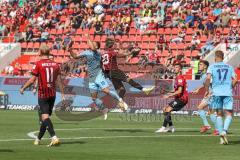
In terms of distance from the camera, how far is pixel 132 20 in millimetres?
46219

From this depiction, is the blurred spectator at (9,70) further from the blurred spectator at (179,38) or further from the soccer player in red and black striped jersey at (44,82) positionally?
the soccer player in red and black striped jersey at (44,82)

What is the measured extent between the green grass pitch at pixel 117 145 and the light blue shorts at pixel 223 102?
838 millimetres

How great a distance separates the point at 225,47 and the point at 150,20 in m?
6.71

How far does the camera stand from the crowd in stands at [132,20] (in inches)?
1623

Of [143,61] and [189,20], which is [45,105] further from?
[189,20]

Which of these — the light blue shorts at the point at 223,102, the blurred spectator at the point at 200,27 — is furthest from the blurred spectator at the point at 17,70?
the light blue shorts at the point at 223,102

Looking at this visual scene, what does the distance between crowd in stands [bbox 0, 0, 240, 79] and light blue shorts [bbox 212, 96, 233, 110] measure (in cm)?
1755

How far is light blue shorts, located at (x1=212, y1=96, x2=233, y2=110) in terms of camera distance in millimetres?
18453

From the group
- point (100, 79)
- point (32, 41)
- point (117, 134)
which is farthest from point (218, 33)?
point (117, 134)

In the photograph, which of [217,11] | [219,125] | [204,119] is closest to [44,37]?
[217,11]

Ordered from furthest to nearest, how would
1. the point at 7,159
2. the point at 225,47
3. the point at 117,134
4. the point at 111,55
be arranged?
the point at 225,47 < the point at 111,55 < the point at 117,134 < the point at 7,159

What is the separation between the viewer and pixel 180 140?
62.0 feet

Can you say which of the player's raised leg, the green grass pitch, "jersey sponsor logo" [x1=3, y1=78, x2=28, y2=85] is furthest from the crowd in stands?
the green grass pitch

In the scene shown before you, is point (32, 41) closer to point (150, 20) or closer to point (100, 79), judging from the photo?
point (150, 20)
